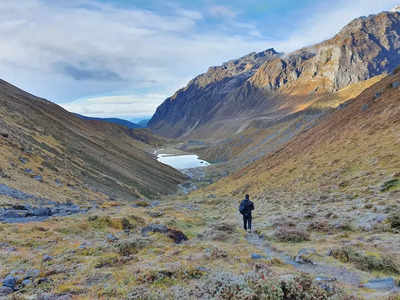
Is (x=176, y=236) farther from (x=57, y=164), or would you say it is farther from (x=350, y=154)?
(x=57, y=164)

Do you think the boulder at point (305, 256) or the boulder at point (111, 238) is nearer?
the boulder at point (305, 256)

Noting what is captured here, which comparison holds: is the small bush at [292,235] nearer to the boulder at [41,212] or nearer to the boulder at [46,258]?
the boulder at [46,258]

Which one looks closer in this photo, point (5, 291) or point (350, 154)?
point (5, 291)

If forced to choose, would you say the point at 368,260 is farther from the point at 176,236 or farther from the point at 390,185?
the point at 390,185

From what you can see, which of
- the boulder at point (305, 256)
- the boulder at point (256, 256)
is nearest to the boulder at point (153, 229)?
the boulder at point (256, 256)

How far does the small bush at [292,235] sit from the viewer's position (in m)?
13.8

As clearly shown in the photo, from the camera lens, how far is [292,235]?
1412 cm

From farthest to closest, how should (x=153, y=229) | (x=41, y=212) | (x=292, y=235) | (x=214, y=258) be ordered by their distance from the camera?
(x=41, y=212)
(x=153, y=229)
(x=292, y=235)
(x=214, y=258)

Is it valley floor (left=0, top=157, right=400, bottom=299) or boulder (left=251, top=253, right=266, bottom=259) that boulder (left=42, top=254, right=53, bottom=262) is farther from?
boulder (left=251, top=253, right=266, bottom=259)

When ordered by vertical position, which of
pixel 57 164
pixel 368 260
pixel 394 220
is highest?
pixel 57 164

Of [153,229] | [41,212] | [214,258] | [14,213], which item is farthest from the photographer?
[41,212]

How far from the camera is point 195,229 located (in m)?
18.6

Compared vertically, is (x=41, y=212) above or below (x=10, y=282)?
above

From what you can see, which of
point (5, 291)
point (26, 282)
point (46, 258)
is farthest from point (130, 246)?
point (5, 291)
